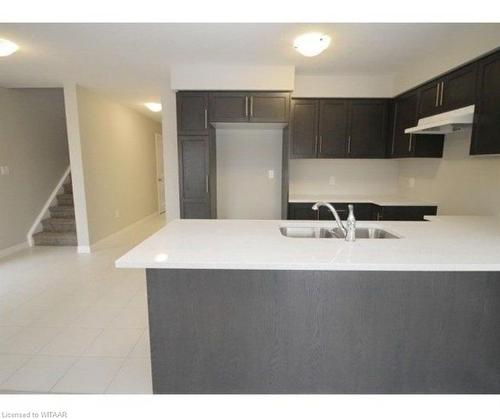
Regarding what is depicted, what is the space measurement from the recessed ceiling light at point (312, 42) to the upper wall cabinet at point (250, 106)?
77cm

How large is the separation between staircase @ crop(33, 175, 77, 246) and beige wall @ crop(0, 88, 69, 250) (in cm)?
19

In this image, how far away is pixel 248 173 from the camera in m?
4.03

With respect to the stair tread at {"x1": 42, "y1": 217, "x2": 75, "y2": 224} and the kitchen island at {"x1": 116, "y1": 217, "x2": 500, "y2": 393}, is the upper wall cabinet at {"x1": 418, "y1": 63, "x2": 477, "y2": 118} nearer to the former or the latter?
the kitchen island at {"x1": 116, "y1": 217, "x2": 500, "y2": 393}

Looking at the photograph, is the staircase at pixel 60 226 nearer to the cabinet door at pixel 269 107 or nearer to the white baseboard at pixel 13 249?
the white baseboard at pixel 13 249

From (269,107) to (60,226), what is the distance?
158 inches

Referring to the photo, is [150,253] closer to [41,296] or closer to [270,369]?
[270,369]

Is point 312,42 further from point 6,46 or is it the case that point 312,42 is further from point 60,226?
point 60,226

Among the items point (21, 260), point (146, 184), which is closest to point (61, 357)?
point (21, 260)

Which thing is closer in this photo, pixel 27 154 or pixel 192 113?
pixel 192 113

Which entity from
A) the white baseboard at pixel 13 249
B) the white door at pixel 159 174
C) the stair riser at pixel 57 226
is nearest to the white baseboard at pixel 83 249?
the stair riser at pixel 57 226

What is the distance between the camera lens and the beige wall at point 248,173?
3949 millimetres

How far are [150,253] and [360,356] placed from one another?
120 centimetres

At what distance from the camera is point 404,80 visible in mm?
3424

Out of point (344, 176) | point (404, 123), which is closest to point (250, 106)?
point (344, 176)
